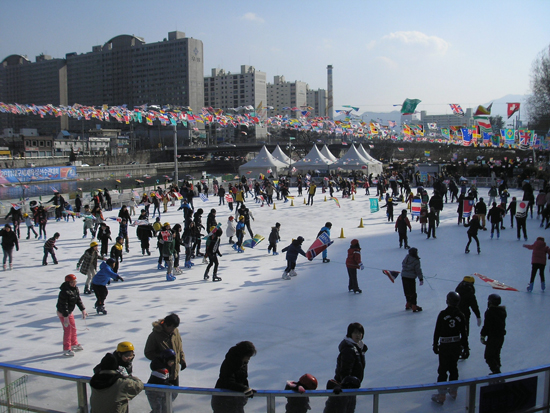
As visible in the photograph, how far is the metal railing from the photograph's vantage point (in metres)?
3.33

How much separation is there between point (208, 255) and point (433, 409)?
718 cm

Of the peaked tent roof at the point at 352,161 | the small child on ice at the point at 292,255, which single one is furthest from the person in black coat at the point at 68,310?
the peaked tent roof at the point at 352,161

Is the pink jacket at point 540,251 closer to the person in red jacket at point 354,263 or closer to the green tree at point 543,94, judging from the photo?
the person in red jacket at point 354,263

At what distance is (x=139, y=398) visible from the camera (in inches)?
138

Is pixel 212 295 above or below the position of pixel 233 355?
below

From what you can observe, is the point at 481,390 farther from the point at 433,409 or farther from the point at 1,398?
the point at 1,398

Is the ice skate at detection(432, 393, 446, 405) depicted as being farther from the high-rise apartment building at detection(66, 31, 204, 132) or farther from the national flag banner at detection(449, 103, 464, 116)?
the high-rise apartment building at detection(66, 31, 204, 132)

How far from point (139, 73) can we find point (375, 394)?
142 m

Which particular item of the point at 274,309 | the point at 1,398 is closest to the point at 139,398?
the point at 1,398

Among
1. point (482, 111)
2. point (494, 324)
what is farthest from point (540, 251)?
point (482, 111)

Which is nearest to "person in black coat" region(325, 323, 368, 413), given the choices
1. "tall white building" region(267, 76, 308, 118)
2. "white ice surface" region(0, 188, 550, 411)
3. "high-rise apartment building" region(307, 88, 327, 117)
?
"white ice surface" region(0, 188, 550, 411)

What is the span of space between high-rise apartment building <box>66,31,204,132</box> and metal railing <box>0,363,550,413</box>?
411 feet

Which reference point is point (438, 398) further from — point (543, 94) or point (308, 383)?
point (543, 94)

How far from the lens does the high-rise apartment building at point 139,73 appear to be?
12599 cm
